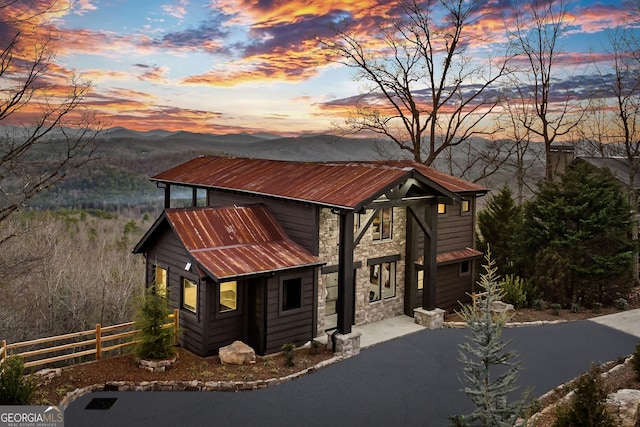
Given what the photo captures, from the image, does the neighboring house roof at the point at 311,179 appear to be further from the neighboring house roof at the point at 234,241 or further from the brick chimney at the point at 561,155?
the brick chimney at the point at 561,155

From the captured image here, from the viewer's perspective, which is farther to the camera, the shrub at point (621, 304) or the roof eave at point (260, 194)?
the shrub at point (621, 304)

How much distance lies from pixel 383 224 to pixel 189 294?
292 inches

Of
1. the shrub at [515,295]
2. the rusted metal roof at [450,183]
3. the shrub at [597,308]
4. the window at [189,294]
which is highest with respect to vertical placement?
the rusted metal roof at [450,183]

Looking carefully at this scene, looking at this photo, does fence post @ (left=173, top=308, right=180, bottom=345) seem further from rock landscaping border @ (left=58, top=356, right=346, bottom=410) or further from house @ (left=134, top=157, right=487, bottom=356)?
rock landscaping border @ (left=58, top=356, right=346, bottom=410)

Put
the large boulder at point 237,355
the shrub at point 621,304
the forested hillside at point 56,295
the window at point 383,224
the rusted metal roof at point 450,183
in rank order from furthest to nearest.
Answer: the forested hillside at point 56,295, the shrub at point 621,304, the rusted metal roof at point 450,183, the window at point 383,224, the large boulder at point 237,355

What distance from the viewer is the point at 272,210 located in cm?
1700

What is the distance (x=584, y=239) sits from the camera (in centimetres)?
2036

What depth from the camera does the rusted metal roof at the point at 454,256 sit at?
18.7m

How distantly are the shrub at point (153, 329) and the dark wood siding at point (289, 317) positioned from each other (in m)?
2.96

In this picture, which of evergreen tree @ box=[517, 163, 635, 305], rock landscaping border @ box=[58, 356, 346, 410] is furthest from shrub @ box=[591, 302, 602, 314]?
rock landscaping border @ box=[58, 356, 346, 410]

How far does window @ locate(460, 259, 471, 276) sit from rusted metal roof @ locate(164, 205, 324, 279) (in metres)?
7.78

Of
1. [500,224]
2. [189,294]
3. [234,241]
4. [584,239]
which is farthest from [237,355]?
[500,224]

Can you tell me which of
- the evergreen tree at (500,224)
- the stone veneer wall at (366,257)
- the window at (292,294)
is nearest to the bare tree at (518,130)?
the evergreen tree at (500,224)

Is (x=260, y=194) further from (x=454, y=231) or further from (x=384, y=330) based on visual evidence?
(x=454, y=231)
